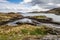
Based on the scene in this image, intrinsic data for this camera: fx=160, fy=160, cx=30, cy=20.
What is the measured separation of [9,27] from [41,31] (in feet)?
3.44

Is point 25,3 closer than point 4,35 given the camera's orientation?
No

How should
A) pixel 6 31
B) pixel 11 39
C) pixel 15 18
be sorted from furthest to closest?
pixel 15 18 < pixel 6 31 < pixel 11 39

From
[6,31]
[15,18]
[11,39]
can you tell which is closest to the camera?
[11,39]

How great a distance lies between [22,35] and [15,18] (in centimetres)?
77

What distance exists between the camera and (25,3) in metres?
5.58

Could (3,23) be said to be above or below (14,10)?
below

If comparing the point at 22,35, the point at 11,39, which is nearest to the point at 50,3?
the point at 22,35

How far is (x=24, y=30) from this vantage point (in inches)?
203

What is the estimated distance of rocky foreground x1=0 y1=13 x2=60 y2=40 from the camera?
4.96m

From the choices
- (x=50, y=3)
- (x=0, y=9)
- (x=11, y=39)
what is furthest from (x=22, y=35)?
(x=50, y=3)

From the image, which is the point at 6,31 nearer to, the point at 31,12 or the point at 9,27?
the point at 9,27

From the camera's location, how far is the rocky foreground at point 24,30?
496 cm

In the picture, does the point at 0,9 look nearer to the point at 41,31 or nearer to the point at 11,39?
the point at 11,39

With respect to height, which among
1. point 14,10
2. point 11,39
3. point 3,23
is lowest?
point 11,39
